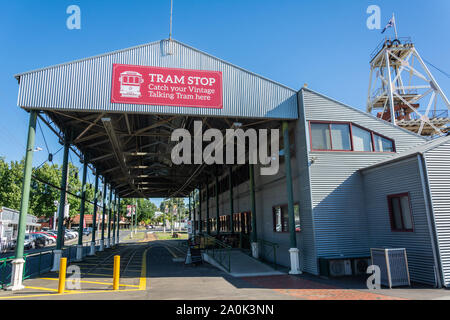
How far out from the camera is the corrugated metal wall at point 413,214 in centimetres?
1055

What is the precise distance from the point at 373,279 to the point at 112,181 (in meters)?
28.6

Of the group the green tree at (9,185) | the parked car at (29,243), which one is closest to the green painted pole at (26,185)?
the parked car at (29,243)

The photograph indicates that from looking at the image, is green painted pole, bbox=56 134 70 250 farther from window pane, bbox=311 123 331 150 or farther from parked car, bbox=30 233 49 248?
parked car, bbox=30 233 49 248

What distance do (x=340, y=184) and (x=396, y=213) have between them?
2.61 m

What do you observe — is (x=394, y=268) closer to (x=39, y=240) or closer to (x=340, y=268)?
(x=340, y=268)

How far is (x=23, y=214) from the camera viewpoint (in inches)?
461

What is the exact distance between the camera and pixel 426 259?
411 inches

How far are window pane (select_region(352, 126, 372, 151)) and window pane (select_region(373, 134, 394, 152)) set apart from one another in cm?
37

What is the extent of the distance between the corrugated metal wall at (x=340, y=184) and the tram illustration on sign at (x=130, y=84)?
7.87 metres

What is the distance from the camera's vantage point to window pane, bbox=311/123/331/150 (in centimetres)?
1459

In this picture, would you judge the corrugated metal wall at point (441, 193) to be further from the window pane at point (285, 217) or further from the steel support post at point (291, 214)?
the window pane at point (285, 217)

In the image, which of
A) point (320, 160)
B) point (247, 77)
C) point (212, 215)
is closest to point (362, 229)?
point (320, 160)

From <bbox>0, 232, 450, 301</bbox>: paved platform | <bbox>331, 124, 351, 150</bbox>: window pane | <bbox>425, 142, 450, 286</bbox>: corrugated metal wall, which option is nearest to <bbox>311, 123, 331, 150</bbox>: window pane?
<bbox>331, 124, 351, 150</bbox>: window pane

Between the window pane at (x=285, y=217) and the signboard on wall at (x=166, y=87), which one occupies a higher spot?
the signboard on wall at (x=166, y=87)
